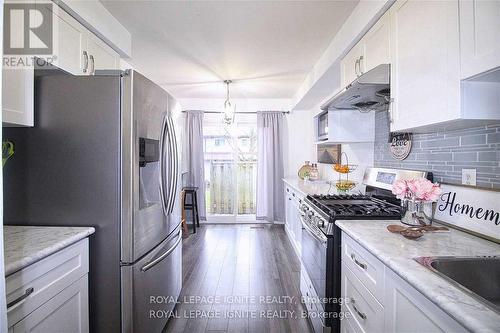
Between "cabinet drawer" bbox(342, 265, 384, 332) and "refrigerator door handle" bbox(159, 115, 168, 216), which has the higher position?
"refrigerator door handle" bbox(159, 115, 168, 216)

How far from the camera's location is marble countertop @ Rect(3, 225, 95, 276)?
3.04 feet

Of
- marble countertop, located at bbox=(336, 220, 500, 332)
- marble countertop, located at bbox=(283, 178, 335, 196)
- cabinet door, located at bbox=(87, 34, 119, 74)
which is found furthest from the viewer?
marble countertop, located at bbox=(283, 178, 335, 196)

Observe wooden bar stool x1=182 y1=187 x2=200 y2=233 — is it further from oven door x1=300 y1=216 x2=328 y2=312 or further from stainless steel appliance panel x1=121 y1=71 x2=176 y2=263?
oven door x1=300 y1=216 x2=328 y2=312

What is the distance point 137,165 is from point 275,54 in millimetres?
2045

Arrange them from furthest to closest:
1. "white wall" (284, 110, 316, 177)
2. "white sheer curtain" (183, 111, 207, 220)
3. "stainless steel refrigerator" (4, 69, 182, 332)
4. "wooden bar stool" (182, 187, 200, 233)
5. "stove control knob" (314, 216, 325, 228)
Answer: "white wall" (284, 110, 316, 177)
"white sheer curtain" (183, 111, 207, 220)
"wooden bar stool" (182, 187, 200, 233)
"stove control knob" (314, 216, 325, 228)
"stainless steel refrigerator" (4, 69, 182, 332)

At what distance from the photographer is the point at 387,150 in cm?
211

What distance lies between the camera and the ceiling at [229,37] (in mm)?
1899

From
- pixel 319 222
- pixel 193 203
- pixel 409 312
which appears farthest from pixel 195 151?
pixel 409 312

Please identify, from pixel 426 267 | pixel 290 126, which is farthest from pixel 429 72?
pixel 290 126

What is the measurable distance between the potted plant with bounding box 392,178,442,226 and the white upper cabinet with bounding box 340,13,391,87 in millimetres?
746

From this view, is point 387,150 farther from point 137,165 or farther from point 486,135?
point 137,165

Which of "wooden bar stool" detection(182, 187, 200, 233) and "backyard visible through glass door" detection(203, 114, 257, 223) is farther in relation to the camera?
"backyard visible through glass door" detection(203, 114, 257, 223)

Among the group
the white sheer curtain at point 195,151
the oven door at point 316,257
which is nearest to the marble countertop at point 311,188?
the oven door at point 316,257

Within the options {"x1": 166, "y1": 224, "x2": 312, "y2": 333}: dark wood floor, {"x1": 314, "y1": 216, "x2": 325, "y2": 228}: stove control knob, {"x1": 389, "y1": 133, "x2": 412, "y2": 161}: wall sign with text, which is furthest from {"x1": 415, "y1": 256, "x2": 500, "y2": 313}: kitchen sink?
{"x1": 166, "y1": 224, "x2": 312, "y2": 333}: dark wood floor
